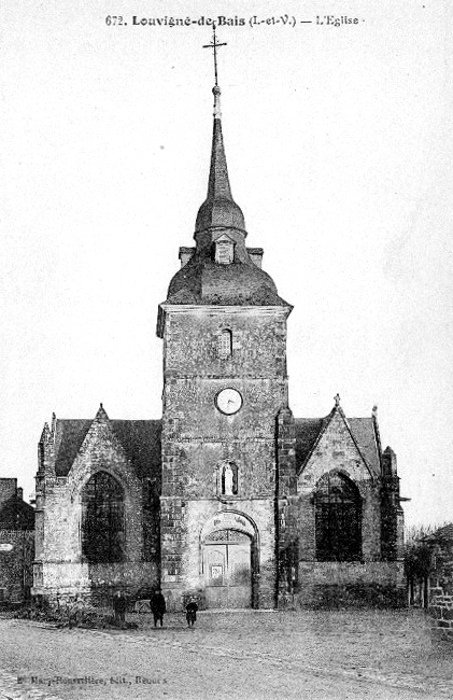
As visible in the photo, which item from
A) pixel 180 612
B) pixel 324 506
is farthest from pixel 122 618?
pixel 324 506

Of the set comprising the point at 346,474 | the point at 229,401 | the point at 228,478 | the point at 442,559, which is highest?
the point at 229,401

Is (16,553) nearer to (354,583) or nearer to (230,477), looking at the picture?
(230,477)

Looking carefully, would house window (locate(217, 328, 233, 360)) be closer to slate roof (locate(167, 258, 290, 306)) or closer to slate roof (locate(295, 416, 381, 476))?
slate roof (locate(167, 258, 290, 306))

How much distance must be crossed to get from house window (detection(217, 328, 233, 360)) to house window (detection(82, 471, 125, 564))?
6.68 metres

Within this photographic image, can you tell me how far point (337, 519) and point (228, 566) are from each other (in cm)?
465

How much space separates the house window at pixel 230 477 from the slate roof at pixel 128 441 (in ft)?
13.3

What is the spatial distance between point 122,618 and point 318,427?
41.4 feet

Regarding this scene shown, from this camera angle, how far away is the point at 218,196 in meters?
37.1

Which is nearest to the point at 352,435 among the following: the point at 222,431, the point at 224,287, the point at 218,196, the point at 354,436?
the point at 354,436

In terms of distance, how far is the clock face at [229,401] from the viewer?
114 ft

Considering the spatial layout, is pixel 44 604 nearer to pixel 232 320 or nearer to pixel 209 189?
pixel 232 320

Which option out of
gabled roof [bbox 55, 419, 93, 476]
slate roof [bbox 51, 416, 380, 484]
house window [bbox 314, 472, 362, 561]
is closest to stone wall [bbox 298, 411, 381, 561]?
house window [bbox 314, 472, 362, 561]

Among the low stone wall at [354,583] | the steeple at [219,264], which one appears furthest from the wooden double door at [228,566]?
the steeple at [219,264]

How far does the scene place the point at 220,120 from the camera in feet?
126
